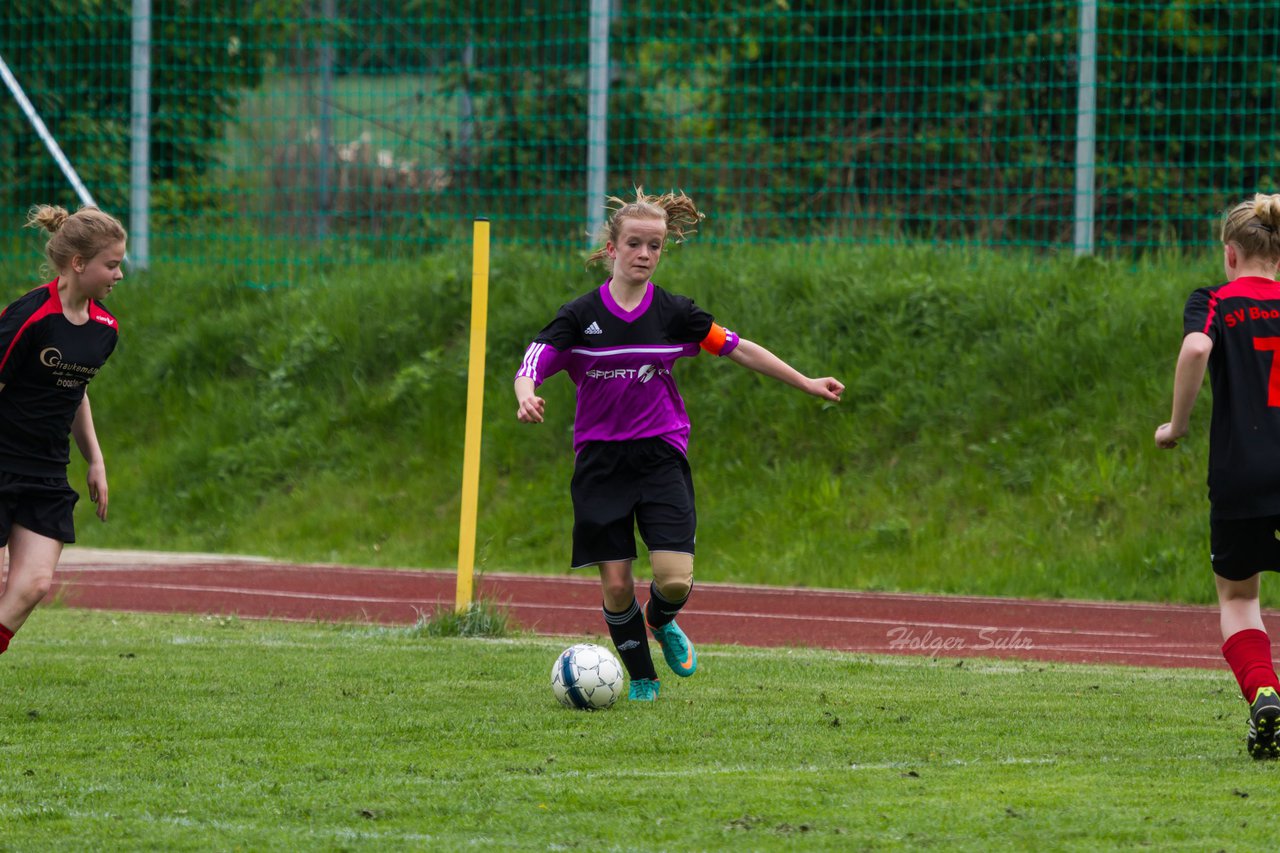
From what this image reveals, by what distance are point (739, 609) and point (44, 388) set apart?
5613 mm

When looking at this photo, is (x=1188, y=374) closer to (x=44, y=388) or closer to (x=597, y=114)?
(x=44, y=388)

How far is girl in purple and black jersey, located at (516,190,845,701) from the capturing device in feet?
21.9

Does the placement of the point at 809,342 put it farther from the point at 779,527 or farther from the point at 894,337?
the point at 779,527

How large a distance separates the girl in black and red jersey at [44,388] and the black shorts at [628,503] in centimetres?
193

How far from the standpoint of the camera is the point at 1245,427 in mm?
5438

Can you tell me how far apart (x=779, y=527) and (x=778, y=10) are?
546 cm

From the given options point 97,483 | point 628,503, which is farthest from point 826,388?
point 97,483

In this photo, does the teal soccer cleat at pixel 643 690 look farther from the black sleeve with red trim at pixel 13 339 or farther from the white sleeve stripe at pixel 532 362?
the black sleeve with red trim at pixel 13 339

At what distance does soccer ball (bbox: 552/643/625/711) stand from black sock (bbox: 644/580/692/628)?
37 cm

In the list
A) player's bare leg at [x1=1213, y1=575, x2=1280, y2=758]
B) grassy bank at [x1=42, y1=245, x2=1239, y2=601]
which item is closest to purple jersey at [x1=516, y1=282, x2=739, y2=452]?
player's bare leg at [x1=1213, y1=575, x2=1280, y2=758]

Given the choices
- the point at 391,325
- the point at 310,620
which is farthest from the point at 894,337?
the point at 310,620

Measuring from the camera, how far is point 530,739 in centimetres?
575

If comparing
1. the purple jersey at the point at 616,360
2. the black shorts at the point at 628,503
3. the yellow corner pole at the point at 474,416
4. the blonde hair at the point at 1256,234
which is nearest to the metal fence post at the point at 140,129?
the yellow corner pole at the point at 474,416

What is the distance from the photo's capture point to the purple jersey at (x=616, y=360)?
22.0 feet
